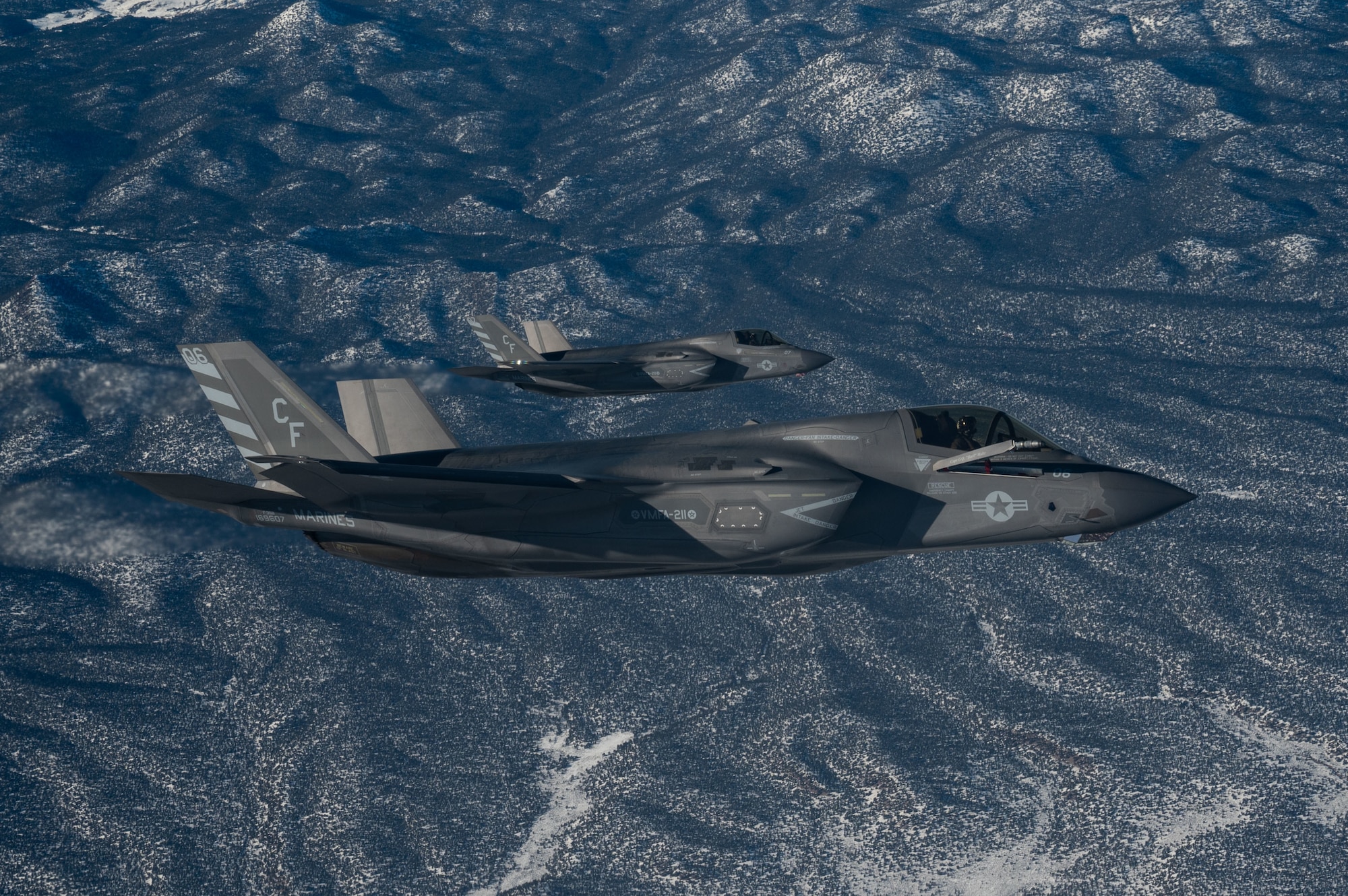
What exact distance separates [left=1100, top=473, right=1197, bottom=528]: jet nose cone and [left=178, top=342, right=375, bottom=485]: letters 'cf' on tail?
20.0 metres

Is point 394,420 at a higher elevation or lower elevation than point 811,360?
higher

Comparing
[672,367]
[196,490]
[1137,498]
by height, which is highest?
[196,490]

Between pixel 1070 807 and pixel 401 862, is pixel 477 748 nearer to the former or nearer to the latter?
pixel 401 862

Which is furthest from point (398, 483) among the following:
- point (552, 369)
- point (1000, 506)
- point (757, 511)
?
point (552, 369)

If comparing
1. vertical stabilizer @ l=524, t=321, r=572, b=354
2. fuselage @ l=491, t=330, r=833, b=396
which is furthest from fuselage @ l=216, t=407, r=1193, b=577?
vertical stabilizer @ l=524, t=321, r=572, b=354

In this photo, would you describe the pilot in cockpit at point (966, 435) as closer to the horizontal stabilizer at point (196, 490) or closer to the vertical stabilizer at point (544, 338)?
the horizontal stabilizer at point (196, 490)

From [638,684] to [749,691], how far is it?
1348 centimetres

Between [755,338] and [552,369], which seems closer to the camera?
[552,369]

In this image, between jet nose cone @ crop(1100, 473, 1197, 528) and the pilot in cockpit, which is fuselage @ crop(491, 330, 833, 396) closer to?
the pilot in cockpit

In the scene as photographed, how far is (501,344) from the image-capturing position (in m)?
76.8

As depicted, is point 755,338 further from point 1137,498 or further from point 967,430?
point 1137,498

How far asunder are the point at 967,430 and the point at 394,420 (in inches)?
658

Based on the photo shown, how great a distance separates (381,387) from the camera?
122 ft

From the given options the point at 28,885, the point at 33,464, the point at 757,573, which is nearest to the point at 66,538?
the point at 757,573
